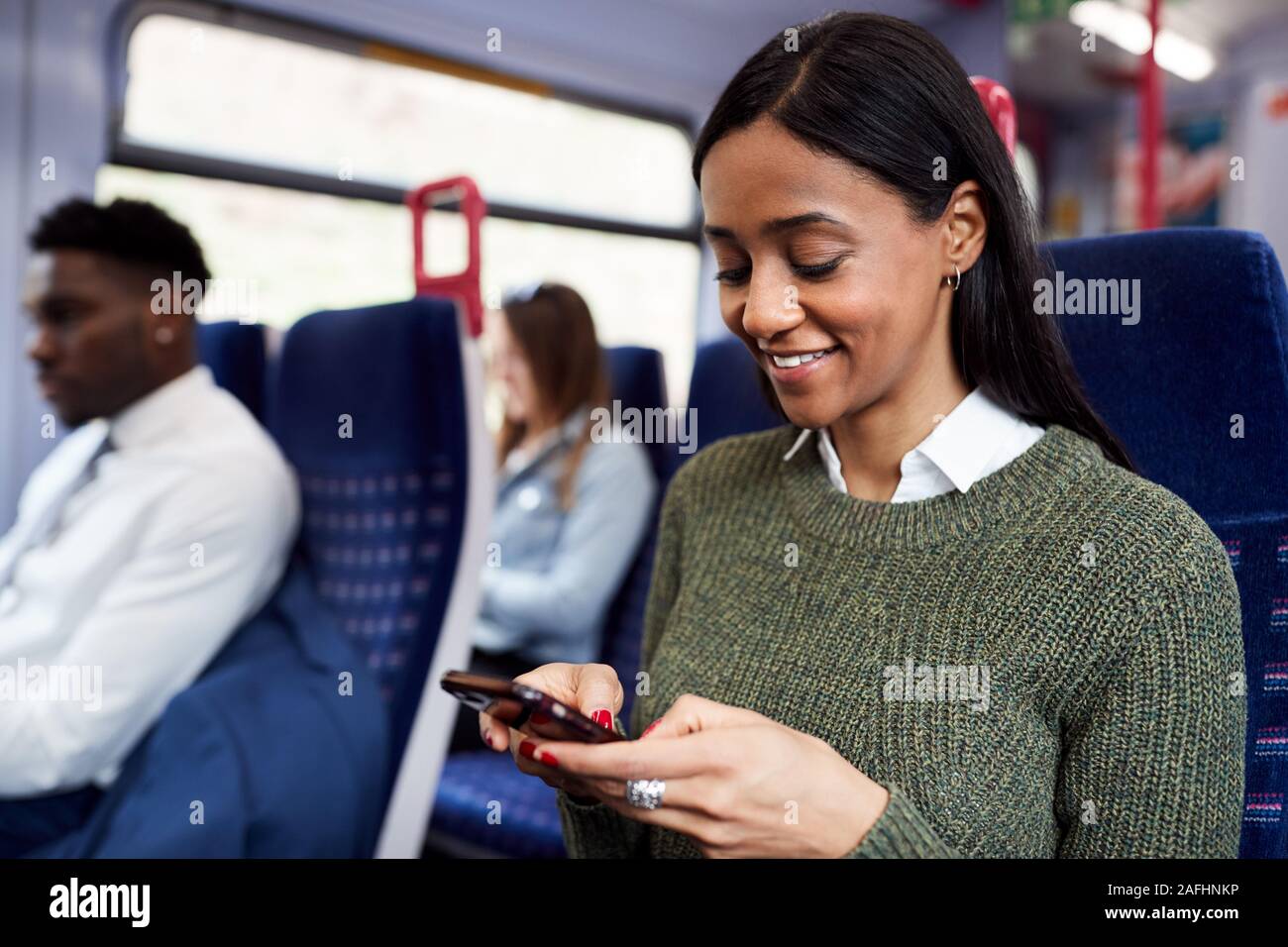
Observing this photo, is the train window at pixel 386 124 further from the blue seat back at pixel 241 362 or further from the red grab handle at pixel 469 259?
the red grab handle at pixel 469 259

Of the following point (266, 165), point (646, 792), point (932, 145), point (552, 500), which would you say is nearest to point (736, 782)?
point (646, 792)

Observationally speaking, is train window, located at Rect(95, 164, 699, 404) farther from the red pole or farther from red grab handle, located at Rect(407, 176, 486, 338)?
the red pole

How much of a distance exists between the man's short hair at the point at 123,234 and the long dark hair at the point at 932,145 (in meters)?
1.05

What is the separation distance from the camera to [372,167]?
2.97 meters

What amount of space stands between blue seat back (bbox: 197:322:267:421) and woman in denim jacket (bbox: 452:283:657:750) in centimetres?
51

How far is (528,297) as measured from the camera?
7.29ft

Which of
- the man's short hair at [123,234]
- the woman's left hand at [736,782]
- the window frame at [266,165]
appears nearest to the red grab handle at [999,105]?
the woman's left hand at [736,782]

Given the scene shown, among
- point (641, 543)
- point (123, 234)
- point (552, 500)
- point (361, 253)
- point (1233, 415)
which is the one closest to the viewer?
point (1233, 415)

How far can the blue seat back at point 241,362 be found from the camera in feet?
6.35

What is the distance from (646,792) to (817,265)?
1.21 ft

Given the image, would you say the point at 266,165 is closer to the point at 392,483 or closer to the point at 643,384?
the point at 643,384

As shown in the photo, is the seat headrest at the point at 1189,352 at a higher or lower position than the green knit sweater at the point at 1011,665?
higher
